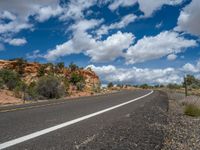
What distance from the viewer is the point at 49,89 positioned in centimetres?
3681

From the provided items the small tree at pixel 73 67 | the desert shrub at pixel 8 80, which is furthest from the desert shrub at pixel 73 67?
the desert shrub at pixel 8 80

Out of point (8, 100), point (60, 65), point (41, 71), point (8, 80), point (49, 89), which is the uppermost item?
point (60, 65)

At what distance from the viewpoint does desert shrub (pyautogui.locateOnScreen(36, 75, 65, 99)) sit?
1443 inches

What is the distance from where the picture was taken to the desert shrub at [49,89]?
3666 centimetres

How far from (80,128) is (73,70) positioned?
81740 mm

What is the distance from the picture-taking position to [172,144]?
23.2 ft

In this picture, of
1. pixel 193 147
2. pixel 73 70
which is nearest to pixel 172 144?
pixel 193 147

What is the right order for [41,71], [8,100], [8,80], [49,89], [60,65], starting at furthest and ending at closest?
[60,65] → [41,71] → [8,80] → [49,89] → [8,100]

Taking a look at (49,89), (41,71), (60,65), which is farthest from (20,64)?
(49,89)

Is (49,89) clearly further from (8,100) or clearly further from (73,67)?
(73,67)

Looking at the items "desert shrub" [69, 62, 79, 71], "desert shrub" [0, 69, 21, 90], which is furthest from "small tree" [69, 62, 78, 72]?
"desert shrub" [0, 69, 21, 90]

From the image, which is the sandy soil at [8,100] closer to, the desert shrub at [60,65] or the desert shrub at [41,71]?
the desert shrub at [41,71]

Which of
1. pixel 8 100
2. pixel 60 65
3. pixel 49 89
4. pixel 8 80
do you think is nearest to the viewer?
pixel 8 100

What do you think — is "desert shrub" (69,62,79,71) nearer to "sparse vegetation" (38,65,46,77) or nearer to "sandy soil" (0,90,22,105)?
"sparse vegetation" (38,65,46,77)
